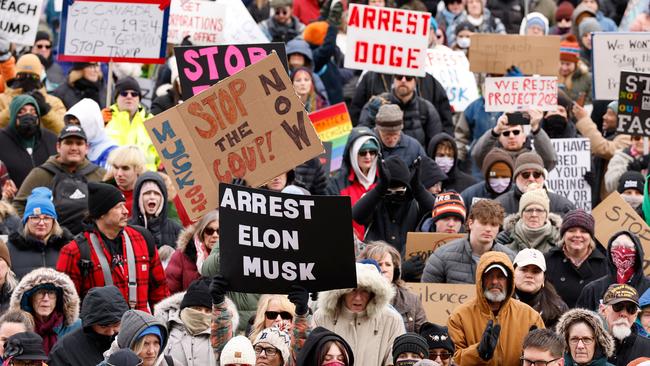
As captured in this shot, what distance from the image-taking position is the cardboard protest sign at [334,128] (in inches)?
811

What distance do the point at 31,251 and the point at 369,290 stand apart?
11.3ft

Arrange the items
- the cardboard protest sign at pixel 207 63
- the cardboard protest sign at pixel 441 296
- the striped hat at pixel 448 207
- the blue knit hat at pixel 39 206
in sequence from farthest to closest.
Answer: the striped hat at pixel 448 207
the cardboard protest sign at pixel 207 63
the blue knit hat at pixel 39 206
the cardboard protest sign at pixel 441 296

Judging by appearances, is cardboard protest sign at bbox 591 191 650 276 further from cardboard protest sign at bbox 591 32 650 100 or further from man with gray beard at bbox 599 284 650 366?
cardboard protest sign at bbox 591 32 650 100

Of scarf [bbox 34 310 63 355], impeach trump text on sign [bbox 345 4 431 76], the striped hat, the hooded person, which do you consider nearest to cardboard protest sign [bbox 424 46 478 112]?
impeach trump text on sign [bbox 345 4 431 76]

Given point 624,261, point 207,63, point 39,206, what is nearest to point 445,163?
point 207,63

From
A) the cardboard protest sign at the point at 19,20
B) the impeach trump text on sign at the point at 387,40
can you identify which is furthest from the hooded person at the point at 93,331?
the impeach trump text on sign at the point at 387,40

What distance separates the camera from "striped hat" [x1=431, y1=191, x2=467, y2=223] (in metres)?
16.6

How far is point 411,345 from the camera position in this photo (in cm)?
1316

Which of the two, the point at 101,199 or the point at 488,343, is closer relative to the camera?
the point at 488,343

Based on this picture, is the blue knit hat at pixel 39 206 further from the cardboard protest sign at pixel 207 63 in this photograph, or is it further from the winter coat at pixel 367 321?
the winter coat at pixel 367 321

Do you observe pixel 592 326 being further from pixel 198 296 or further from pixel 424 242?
pixel 424 242

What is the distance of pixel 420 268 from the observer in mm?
16172

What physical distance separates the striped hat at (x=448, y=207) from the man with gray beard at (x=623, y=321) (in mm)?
2123

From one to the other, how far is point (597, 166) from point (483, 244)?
5.84m
